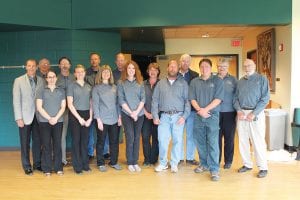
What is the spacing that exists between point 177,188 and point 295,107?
9.76ft

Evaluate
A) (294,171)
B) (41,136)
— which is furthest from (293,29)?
(41,136)

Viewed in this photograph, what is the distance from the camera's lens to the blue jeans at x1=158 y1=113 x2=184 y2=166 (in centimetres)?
475

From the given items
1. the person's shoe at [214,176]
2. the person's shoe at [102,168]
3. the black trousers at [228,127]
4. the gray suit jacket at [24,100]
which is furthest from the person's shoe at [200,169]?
the gray suit jacket at [24,100]

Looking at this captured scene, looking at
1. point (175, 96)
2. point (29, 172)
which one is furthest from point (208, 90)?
point (29, 172)

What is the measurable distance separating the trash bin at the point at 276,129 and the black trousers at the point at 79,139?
3.19 m

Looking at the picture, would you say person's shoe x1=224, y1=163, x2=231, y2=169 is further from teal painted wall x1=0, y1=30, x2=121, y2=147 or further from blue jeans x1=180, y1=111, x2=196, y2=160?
teal painted wall x1=0, y1=30, x2=121, y2=147

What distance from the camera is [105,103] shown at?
4.77m

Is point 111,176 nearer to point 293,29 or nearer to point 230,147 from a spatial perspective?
point 230,147

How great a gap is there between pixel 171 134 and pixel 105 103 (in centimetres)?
101

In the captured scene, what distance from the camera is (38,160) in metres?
4.92

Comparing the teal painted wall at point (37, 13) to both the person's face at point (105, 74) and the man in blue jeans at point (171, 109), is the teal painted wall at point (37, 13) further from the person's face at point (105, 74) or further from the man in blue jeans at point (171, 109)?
the man in blue jeans at point (171, 109)

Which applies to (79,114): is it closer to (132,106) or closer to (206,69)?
(132,106)

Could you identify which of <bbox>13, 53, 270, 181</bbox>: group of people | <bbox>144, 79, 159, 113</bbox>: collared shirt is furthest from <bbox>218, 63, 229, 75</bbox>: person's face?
<bbox>144, 79, 159, 113</bbox>: collared shirt

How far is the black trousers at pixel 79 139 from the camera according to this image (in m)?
4.73
